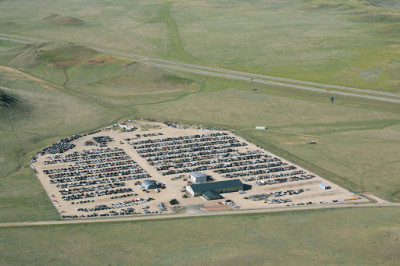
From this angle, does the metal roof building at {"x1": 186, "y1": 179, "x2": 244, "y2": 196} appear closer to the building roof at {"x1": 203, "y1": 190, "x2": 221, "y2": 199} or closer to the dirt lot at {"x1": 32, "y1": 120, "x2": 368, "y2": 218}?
the building roof at {"x1": 203, "y1": 190, "x2": 221, "y2": 199}

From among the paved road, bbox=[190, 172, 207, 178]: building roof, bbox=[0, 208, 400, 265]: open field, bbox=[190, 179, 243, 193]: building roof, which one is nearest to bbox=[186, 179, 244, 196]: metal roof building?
bbox=[190, 179, 243, 193]: building roof

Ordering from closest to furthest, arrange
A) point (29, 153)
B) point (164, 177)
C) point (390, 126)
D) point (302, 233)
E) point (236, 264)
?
point (236, 264) < point (302, 233) < point (164, 177) < point (29, 153) < point (390, 126)

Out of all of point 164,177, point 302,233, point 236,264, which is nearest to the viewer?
point 236,264

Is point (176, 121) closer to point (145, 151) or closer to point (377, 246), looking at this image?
point (145, 151)

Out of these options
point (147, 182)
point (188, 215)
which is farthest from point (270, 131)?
point (188, 215)

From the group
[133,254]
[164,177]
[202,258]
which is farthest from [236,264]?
[164,177]

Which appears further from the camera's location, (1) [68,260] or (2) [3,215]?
(2) [3,215]
